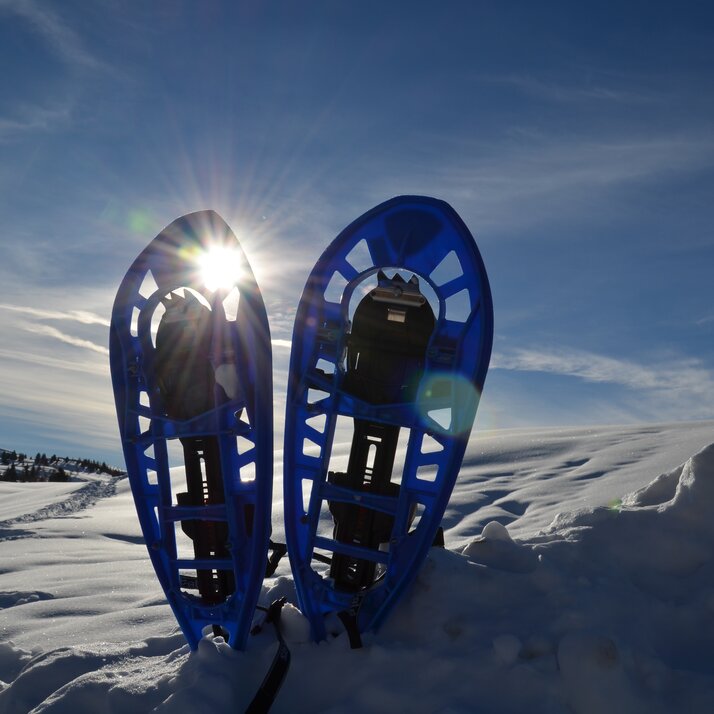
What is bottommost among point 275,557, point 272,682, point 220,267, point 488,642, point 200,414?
point 272,682

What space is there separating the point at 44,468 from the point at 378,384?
32112 millimetres

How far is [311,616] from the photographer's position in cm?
259

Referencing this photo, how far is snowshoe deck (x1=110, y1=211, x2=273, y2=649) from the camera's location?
8.54 ft

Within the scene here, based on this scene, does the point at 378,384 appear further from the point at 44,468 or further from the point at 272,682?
the point at 44,468

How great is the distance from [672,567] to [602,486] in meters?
3.54

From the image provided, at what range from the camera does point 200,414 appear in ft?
8.95

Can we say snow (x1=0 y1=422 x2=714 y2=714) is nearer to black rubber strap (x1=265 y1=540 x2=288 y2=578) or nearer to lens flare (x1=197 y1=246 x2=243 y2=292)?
black rubber strap (x1=265 y1=540 x2=288 y2=578)

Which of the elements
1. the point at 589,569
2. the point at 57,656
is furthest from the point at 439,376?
the point at 57,656

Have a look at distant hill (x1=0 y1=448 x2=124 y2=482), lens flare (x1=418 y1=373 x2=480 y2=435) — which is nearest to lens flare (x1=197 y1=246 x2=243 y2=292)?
lens flare (x1=418 y1=373 x2=480 y2=435)

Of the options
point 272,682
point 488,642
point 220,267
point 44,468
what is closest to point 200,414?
point 220,267

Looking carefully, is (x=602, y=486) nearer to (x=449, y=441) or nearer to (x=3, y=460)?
(x=449, y=441)

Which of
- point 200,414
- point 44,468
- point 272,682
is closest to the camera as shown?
point 272,682

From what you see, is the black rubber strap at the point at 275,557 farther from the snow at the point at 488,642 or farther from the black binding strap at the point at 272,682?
the black binding strap at the point at 272,682

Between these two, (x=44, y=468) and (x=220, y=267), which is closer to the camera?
(x=220, y=267)
